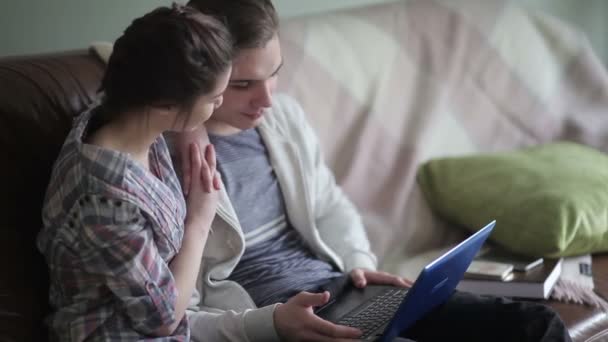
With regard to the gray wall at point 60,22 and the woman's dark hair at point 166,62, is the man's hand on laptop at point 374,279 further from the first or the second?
the gray wall at point 60,22

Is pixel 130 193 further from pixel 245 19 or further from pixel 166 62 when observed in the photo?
pixel 245 19

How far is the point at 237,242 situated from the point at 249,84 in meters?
0.28

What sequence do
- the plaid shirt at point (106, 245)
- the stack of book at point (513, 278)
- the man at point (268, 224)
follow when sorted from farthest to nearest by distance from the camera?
the stack of book at point (513, 278)
the man at point (268, 224)
the plaid shirt at point (106, 245)

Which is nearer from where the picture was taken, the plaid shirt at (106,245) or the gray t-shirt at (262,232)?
the plaid shirt at (106,245)

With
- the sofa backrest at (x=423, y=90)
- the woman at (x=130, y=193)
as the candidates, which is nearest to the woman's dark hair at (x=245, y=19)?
the woman at (x=130, y=193)

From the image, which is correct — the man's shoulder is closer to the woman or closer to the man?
the man

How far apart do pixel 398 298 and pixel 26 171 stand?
671mm

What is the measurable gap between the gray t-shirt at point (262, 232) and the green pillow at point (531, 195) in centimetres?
46

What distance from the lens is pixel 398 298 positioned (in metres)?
1.49

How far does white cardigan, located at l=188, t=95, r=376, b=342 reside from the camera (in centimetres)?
138

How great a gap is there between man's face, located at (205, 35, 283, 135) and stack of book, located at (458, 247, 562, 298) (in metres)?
0.57

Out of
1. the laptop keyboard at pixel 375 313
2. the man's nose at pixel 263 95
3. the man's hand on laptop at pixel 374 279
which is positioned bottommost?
the man's hand on laptop at pixel 374 279

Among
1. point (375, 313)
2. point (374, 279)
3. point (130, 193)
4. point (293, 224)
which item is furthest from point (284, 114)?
point (130, 193)

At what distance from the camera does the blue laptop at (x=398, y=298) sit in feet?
4.05
